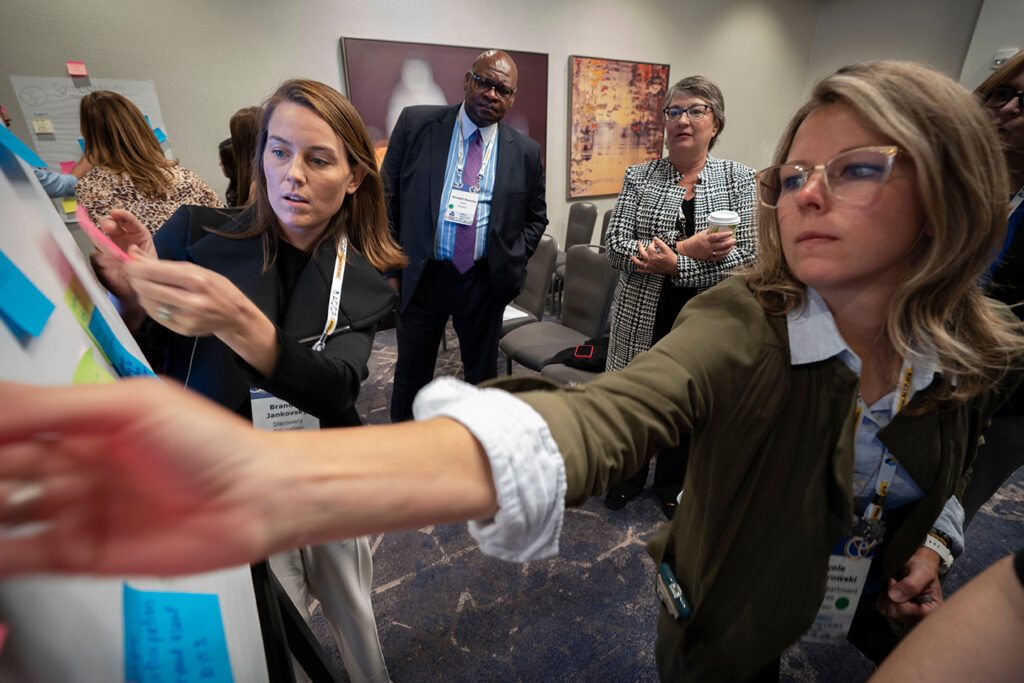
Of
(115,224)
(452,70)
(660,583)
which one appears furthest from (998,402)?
(452,70)

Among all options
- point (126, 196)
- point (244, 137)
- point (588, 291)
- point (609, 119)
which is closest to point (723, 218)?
point (588, 291)

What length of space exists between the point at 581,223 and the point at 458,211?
2895 mm

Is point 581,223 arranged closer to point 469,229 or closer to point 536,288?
point 536,288

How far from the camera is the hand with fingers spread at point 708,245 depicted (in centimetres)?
178

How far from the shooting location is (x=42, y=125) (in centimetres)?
306

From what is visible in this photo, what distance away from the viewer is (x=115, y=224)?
41.7 inches

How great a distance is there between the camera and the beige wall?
3.02 meters

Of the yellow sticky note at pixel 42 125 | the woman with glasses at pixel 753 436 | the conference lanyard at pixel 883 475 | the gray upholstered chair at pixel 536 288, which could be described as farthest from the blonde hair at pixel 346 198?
the yellow sticky note at pixel 42 125

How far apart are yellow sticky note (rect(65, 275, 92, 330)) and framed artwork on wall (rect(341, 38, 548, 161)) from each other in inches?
136

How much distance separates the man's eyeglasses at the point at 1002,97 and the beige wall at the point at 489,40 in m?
1.78

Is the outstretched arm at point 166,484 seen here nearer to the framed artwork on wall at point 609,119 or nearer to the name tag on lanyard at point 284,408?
the name tag on lanyard at point 284,408

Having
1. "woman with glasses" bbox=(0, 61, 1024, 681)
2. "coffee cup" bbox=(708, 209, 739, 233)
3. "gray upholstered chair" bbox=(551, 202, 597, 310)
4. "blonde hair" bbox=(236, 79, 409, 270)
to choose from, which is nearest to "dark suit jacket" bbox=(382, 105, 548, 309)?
"blonde hair" bbox=(236, 79, 409, 270)

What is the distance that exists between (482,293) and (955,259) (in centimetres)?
213

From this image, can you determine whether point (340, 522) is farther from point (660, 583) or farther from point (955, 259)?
point (955, 259)
